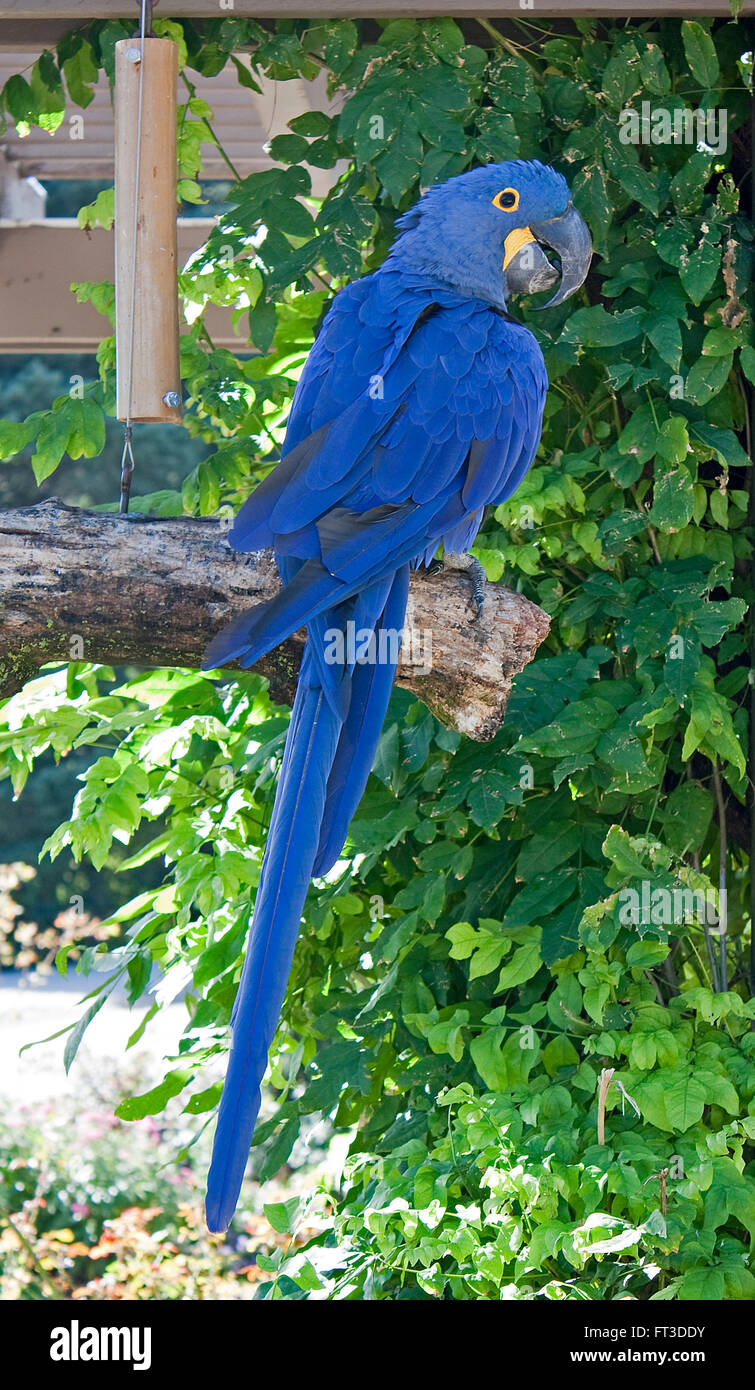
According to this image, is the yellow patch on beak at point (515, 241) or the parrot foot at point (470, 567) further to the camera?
the yellow patch on beak at point (515, 241)

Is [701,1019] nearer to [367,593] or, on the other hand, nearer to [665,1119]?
[665,1119]

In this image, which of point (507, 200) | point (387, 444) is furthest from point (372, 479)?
point (507, 200)

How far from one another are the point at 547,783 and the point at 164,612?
0.73m

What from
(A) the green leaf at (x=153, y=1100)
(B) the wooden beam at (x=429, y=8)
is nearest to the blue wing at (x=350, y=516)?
(B) the wooden beam at (x=429, y=8)

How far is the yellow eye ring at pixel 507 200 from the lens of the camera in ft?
5.58

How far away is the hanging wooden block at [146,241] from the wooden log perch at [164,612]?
17 cm

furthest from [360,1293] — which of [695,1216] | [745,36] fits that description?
[745,36]

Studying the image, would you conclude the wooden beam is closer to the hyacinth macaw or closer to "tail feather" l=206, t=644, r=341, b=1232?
the hyacinth macaw

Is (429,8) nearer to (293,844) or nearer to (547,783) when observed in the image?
(547,783)

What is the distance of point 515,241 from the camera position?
174 cm

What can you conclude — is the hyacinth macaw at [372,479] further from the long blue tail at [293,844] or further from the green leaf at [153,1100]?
the green leaf at [153,1100]

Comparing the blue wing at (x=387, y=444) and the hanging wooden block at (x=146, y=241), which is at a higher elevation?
the hanging wooden block at (x=146, y=241)
